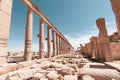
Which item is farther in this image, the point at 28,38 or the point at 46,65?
the point at 28,38

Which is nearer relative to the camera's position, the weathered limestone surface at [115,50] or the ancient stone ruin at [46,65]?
the ancient stone ruin at [46,65]

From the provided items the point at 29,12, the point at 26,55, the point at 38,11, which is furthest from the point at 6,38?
the point at 38,11

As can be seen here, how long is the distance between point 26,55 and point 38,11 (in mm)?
6791

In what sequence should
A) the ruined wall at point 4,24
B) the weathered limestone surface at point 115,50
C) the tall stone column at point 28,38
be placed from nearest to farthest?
1. the ruined wall at point 4,24
2. the tall stone column at point 28,38
3. the weathered limestone surface at point 115,50

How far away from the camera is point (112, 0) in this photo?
193 inches

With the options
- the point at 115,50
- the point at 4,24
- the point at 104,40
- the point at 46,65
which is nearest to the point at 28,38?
the point at 4,24

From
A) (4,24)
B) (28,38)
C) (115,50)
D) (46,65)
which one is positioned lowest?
(46,65)

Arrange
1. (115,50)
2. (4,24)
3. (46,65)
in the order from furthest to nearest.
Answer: (115,50), (4,24), (46,65)

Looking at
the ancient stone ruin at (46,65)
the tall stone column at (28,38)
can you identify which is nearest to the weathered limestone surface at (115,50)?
the ancient stone ruin at (46,65)

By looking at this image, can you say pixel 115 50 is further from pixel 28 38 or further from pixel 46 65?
pixel 46 65

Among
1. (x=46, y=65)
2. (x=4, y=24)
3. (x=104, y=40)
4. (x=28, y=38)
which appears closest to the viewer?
(x=46, y=65)

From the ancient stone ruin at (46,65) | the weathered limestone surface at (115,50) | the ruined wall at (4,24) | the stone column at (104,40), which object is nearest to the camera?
the ancient stone ruin at (46,65)

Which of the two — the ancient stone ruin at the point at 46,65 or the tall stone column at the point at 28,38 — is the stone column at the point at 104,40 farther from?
the tall stone column at the point at 28,38

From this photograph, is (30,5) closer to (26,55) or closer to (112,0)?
(26,55)
